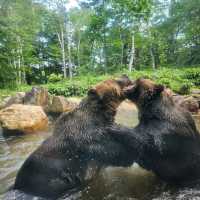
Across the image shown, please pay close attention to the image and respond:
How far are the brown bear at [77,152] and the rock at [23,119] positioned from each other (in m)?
5.13

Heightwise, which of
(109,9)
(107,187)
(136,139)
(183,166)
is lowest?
(107,187)

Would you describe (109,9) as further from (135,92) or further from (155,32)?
(135,92)

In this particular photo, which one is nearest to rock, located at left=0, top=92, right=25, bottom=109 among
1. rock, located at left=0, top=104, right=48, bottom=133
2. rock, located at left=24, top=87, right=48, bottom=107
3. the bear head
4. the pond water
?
rock, located at left=24, top=87, right=48, bottom=107

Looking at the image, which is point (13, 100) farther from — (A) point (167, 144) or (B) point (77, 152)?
(A) point (167, 144)

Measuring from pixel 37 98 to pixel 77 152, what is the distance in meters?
10.4

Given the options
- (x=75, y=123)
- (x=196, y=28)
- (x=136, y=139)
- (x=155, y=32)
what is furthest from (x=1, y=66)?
(x=155, y=32)

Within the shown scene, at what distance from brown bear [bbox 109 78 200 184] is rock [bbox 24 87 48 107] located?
1024 centimetres

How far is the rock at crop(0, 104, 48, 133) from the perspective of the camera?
9016 millimetres

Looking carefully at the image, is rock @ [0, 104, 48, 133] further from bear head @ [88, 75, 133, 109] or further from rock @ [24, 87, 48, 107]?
bear head @ [88, 75, 133, 109]

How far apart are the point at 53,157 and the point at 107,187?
40.2 inches

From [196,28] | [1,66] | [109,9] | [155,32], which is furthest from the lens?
[155,32]

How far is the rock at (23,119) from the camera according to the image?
9.02 metres

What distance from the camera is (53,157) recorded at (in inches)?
152

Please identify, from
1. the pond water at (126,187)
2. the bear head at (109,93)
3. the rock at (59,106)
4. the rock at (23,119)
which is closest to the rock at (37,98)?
the rock at (59,106)
